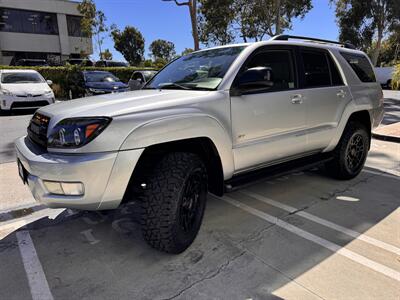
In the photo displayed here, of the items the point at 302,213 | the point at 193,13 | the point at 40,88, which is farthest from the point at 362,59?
the point at 193,13

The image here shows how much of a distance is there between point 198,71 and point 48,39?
3854cm

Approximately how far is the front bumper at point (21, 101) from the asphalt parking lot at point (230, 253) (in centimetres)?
799

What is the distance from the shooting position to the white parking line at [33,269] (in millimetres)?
2385

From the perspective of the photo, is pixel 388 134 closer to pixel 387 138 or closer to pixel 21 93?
pixel 387 138

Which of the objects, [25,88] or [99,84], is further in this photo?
[99,84]

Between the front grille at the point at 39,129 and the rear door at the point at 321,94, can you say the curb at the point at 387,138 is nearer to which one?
the rear door at the point at 321,94

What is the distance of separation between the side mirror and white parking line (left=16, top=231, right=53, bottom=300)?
229cm

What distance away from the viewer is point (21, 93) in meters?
10.5

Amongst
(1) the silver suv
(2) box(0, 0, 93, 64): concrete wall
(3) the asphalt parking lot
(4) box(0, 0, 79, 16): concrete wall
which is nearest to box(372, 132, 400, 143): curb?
(1) the silver suv

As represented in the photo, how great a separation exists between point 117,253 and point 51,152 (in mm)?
1051

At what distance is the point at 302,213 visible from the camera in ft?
12.2

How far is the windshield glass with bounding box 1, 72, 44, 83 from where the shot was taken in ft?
37.2

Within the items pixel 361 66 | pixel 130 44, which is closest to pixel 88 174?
pixel 361 66

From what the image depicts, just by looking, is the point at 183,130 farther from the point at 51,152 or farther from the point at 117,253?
the point at 117,253
